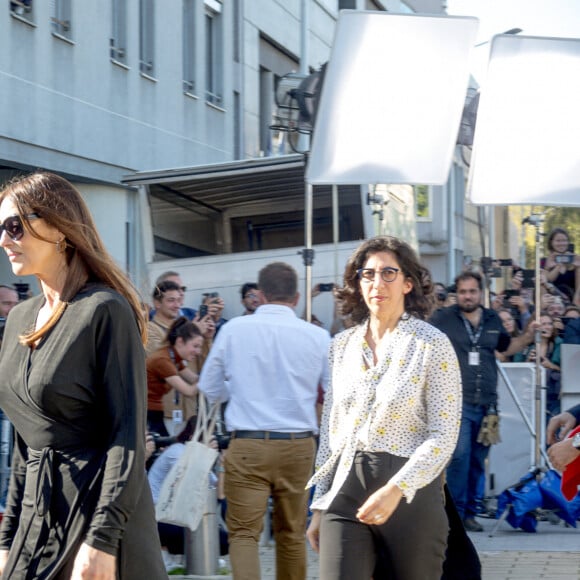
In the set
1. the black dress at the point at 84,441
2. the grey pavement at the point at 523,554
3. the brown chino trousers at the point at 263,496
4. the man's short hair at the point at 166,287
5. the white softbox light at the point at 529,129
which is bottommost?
the grey pavement at the point at 523,554

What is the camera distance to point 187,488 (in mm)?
7188

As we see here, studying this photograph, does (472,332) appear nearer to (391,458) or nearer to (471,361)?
(471,361)

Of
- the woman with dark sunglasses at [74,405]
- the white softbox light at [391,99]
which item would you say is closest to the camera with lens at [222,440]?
the white softbox light at [391,99]

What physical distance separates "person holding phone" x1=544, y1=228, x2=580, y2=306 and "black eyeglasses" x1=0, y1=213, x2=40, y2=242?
34.0ft

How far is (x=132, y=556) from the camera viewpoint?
10.1ft

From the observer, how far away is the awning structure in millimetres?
15000

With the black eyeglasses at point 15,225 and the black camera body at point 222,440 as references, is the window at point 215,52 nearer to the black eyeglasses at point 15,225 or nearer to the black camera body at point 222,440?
the black camera body at point 222,440

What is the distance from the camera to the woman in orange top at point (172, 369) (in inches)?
328

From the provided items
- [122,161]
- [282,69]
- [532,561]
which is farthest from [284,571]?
[282,69]

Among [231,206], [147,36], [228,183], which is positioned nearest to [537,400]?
[228,183]

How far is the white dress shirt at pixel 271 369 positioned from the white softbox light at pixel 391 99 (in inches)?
82.5

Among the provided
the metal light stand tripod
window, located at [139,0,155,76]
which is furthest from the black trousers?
window, located at [139,0,155,76]

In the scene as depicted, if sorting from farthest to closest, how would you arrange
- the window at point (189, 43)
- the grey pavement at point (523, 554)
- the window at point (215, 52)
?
the window at point (215, 52) → the window at point (189, 43) → the grey pavement at point (523, 554)

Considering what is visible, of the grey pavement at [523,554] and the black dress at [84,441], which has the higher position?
the black dress at [84,441]
